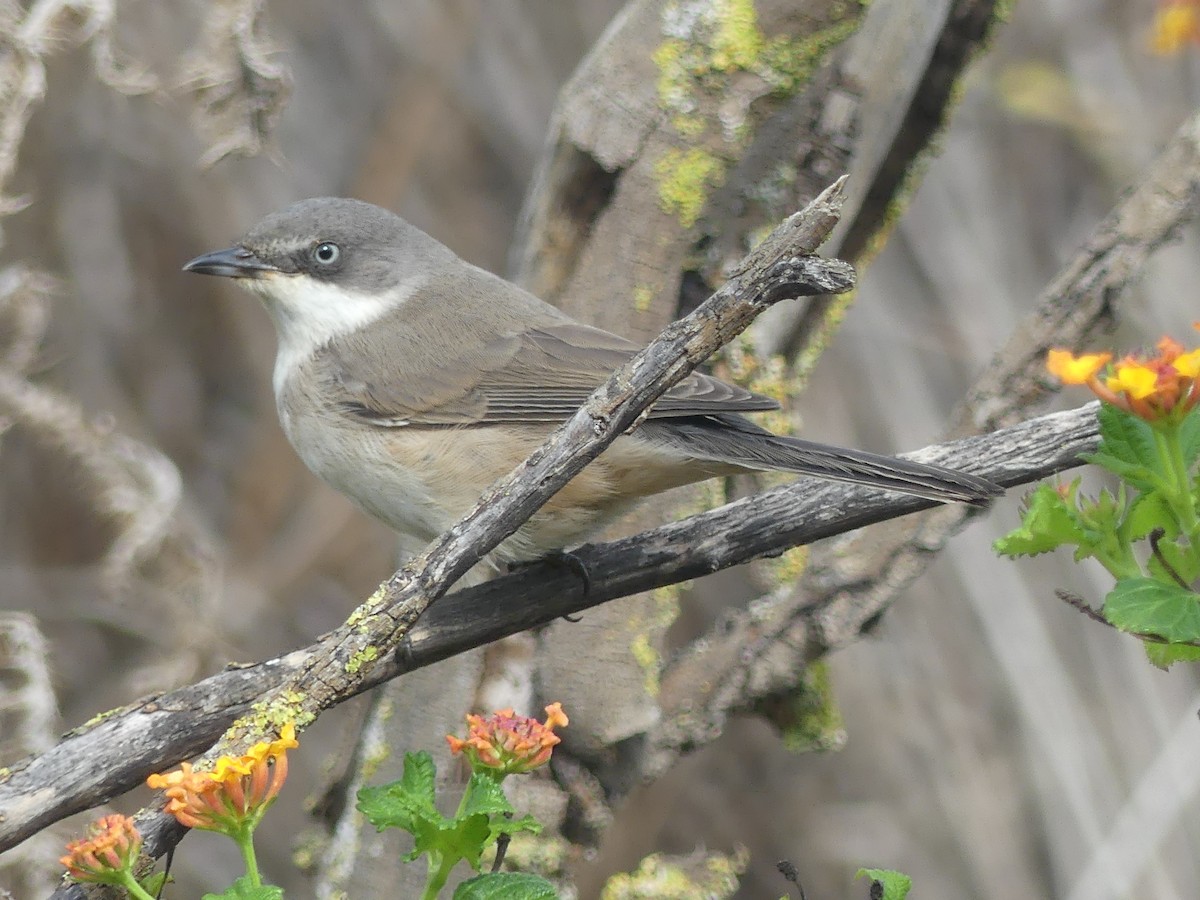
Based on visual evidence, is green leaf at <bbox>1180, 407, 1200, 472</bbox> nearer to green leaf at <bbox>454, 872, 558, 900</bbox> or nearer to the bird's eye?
green leaf at <bbox>454, 872, 558, 900</bbox>

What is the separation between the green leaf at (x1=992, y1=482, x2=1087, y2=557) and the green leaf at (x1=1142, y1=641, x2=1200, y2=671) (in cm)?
19

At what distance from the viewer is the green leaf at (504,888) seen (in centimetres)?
142

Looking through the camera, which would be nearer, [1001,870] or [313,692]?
[313,692]

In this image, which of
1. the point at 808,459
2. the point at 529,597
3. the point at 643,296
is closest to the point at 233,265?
the point at 643,296

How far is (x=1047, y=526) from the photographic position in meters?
1.56

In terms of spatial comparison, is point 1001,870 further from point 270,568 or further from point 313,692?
point 313,692

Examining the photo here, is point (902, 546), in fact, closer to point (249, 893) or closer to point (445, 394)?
point (445, 394)

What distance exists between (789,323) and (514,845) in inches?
55.8

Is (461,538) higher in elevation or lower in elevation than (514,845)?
higher

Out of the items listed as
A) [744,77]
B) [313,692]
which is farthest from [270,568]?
[313,692]

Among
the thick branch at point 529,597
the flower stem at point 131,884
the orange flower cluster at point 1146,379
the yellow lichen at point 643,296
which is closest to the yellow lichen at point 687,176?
the yellow lichen at point 643,296

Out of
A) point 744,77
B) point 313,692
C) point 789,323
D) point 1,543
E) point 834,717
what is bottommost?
point 1,543

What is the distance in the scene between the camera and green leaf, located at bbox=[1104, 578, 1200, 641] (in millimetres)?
1436

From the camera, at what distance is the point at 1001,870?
185 inches
